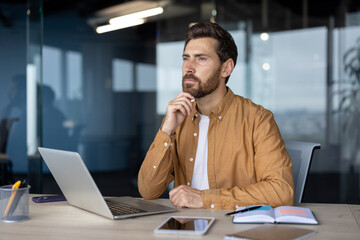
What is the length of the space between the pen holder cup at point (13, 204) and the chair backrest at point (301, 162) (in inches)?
51.8

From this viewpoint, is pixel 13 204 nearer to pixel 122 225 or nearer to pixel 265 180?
pixel 122 225

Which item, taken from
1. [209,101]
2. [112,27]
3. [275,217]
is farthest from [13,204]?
[112,27]

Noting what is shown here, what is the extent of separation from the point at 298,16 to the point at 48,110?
2817mm

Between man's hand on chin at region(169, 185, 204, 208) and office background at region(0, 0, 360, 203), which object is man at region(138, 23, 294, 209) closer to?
man's hand on chin at region(169, 185, 204, 208)

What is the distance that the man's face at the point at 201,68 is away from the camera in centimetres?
226

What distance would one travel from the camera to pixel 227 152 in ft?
7.23

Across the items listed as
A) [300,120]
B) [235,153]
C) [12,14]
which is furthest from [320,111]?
[12,14]

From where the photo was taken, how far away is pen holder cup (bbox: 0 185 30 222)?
156cm

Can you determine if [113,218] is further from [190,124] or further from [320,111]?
[320,111]

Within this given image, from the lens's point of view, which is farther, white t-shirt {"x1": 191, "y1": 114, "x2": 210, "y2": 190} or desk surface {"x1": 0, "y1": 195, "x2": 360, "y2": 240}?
white t-shirt {"x1": 191, "y1": 114, "x2": 210, "y2": 190}

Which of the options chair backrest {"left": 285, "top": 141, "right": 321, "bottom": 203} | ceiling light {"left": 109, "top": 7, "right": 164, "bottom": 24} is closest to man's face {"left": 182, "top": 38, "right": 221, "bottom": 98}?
chair backrest {"left": 285, "top": 141, "right": 321, "bottom": 203}

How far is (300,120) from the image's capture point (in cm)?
458

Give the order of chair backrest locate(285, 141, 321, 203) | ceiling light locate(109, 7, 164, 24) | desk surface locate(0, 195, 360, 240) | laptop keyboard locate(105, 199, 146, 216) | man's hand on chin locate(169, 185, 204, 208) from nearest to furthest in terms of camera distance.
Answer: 1. desk surface locate(0, 195, 360, 240)
2. laptop keyboard locate(105, 199, 146, 216)
3. man's hand on chin locate(169, 185, 204, 208)
4. chair backrest locate(285, 141, 321, 203)
5. ceiling light locate(109, 7, 164, 24)

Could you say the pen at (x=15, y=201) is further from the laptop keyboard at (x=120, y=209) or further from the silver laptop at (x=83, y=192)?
the laptop keyboard at (x=120, y=209)
